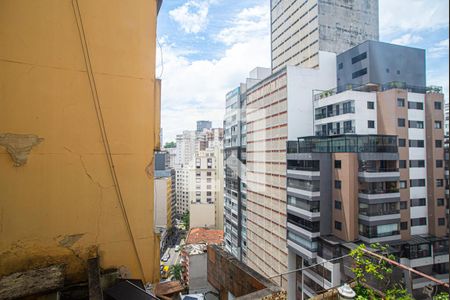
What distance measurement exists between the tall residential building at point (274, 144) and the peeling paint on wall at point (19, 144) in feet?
52.3

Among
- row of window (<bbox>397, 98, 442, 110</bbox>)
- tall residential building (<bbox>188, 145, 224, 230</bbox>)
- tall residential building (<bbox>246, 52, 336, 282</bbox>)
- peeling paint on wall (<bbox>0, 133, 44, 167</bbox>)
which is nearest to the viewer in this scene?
peeling paint on wall (<bbox>0, 133, 44, 167</bbox>)

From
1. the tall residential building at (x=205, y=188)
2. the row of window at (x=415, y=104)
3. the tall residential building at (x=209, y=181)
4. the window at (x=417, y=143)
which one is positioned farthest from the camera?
the tall residential building at (x=209, y=181)

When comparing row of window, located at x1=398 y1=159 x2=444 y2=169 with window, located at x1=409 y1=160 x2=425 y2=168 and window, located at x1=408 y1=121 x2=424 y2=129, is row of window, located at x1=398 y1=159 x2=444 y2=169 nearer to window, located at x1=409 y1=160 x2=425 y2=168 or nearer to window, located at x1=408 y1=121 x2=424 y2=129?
window, located at x1=409 y1=160 x2=425 y2=168

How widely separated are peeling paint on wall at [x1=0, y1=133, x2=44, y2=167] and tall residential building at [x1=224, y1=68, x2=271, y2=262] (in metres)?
21.3

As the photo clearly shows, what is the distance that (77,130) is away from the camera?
183 cm

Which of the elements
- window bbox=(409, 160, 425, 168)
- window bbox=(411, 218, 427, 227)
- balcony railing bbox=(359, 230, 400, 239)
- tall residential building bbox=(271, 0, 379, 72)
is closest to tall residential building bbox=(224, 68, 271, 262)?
tall residential building bbox=(271, 0, 379, 72)

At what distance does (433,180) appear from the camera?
50.2 ft

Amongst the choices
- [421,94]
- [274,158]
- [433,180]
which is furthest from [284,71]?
[433,180]

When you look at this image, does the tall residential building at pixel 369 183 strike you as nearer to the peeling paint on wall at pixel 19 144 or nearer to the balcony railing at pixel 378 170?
the balcony railing at pixel 378 170

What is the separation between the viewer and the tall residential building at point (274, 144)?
55.4ft

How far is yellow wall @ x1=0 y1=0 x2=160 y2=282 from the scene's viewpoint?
1.65 metres

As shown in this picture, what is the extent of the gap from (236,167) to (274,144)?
7464mm

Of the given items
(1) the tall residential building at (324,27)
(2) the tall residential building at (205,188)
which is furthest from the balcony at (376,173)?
(2) the tall residential building at (205,188)

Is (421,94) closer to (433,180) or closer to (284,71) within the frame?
(433,180)
